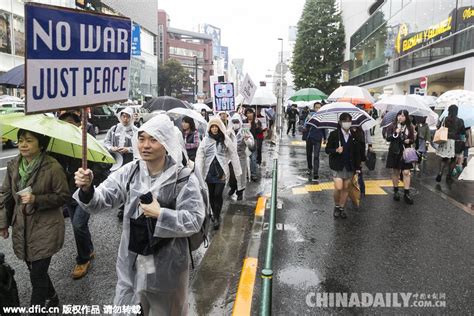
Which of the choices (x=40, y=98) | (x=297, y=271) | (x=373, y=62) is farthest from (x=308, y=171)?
(x=373, y=62)

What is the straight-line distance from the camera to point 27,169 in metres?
3.30

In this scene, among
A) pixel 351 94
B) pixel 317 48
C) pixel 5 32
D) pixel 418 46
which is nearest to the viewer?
pixel 351 94

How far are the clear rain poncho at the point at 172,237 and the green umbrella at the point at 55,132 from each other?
732 mm

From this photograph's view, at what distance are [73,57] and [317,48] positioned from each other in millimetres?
44211

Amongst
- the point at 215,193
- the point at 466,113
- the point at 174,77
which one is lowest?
the point at 215,193

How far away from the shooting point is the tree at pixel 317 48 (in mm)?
43625

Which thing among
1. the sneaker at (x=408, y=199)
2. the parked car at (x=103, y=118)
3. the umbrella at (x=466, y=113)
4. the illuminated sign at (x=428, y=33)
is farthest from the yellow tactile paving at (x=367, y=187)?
the parked car at (x=103, y=118)

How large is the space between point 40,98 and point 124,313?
1.40m

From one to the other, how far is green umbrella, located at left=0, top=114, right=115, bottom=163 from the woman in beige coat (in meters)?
0.14

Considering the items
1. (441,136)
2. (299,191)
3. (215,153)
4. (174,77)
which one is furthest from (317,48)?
(215,153)

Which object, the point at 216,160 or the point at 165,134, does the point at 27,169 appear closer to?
the point at 165,134

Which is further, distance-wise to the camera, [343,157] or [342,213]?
[342,213]

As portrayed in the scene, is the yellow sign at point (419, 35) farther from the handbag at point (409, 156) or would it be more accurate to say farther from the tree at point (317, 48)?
the tree at point (317, 48)

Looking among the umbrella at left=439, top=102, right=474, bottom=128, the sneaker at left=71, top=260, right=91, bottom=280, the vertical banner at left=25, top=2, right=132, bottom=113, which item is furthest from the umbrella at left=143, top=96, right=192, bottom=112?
the vertical banner at left=25, top=2, right=132, bottom=113
